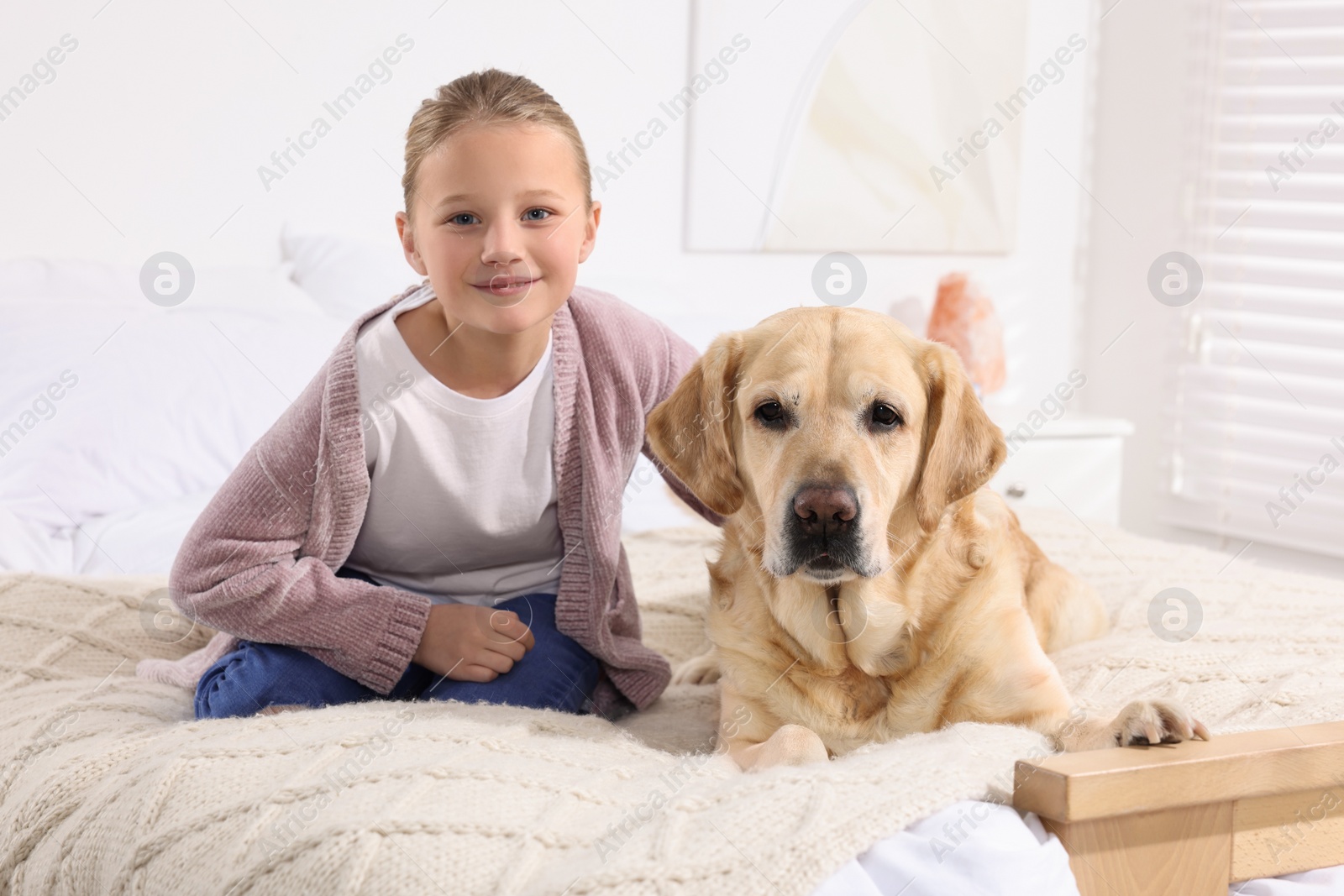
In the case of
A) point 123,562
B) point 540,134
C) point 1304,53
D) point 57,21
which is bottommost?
point 123,562

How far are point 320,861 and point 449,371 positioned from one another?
911mm

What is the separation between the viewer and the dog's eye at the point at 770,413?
5.24 ft

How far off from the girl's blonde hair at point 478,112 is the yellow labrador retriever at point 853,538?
1.42 ft

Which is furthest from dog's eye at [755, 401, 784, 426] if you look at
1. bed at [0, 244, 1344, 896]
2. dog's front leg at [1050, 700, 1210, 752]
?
dog's front leg at [1050, 700, 1210, 752]

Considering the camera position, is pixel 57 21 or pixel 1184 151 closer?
pixel 57 21

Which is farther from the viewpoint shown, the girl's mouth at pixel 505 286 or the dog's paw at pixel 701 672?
the dog's paw at pixel 701 672

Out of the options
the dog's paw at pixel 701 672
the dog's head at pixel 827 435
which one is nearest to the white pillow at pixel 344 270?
the dog's paw at pixel 701 672

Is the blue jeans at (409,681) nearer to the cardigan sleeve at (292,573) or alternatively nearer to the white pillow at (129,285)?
the cardigan sleeve at (292,573)

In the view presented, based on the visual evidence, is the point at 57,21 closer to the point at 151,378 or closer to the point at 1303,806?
the point at 151,378

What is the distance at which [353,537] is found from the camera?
176 centimetres

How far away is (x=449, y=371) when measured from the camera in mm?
1826

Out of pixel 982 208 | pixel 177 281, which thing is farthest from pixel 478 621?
pixel 982 208

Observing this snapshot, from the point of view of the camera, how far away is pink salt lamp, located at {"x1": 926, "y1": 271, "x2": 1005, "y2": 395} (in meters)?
4.20

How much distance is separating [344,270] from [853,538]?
2149 mm
